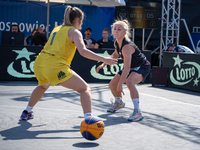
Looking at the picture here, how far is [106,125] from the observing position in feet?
16.6

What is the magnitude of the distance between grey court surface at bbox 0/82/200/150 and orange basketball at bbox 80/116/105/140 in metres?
0.09

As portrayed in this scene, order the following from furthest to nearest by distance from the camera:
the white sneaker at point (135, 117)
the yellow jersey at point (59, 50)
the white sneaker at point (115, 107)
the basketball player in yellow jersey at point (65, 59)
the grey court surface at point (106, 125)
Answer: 1. the white sneaker at point (115, 107)
2. the white sneaker at point (135, 117)
3. the yellow jersey at point (59, 50)
4. the basketball player in yellow jersey at point (65, 59)
5. the grey court surface at point (106, 125)

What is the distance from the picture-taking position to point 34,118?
5430 mm

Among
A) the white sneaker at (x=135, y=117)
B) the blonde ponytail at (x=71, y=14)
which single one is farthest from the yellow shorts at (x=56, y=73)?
the white sneaker at (x=135, y=117)

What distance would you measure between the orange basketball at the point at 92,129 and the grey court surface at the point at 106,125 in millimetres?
94

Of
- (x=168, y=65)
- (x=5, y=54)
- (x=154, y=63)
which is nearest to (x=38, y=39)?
(x=5, y=54)

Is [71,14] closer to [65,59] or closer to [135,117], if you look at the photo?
[65,59]

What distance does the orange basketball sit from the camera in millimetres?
4090

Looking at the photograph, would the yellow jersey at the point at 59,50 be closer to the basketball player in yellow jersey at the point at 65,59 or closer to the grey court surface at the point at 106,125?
the basketball player in yellow jersey at the point at 65,59

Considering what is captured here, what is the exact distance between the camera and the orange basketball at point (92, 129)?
409cm

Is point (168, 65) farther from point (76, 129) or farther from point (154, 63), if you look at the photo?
point (76, 129)

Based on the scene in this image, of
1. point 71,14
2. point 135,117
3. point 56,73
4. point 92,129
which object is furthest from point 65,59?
point 135,117

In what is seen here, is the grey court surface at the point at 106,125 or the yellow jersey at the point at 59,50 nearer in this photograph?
the grey court surface at the point at 106,125

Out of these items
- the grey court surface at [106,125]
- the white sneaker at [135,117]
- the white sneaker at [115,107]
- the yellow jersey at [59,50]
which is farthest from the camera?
the white sneaker at [115,107]
